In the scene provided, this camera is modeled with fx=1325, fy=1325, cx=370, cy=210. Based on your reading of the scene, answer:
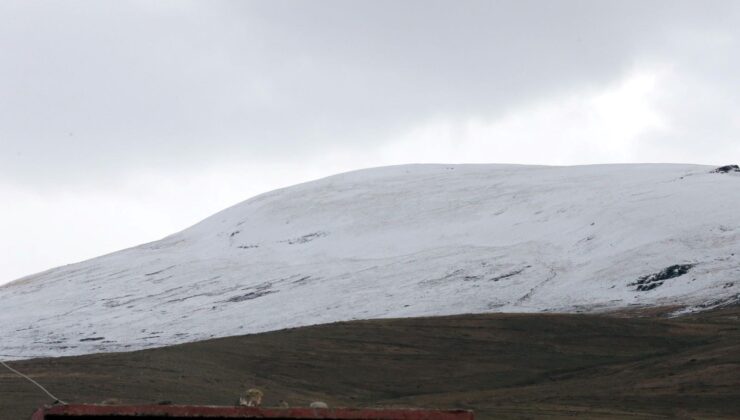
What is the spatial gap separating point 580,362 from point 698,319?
24.2 feet

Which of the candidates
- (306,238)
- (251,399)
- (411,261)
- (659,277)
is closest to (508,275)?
(411,261)

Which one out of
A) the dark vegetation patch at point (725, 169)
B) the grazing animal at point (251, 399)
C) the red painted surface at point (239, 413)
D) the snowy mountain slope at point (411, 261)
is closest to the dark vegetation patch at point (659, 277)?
the snowy mountain slope at point (411, 261)

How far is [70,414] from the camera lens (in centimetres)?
688

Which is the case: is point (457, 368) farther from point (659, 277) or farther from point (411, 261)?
point (411, 261)

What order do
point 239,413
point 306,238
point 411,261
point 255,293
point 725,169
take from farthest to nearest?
point 725,169 → point 306,238 → point 411,261 → point 255,293 → point 239,413

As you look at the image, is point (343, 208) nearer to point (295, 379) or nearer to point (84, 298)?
point (84, 298)

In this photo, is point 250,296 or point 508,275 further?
point 250,296

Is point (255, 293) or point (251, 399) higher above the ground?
point (255, 293)

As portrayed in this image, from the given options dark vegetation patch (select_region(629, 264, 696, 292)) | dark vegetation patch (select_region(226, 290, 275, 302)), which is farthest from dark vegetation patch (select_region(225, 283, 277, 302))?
dark vegetation patch (select_region(629, 264, 696, 292))

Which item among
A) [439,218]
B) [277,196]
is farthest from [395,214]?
[277,196]

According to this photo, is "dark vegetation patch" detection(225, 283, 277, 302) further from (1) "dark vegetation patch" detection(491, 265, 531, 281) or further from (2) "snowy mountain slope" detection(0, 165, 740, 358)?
(1) "dark vegetation patch" detection(491, 265, 531, 281)

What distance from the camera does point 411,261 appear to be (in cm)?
6125

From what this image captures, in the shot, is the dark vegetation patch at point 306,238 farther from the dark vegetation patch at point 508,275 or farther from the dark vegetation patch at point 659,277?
the dark vegetation patch at point 659,277

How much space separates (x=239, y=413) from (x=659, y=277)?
159 ft
